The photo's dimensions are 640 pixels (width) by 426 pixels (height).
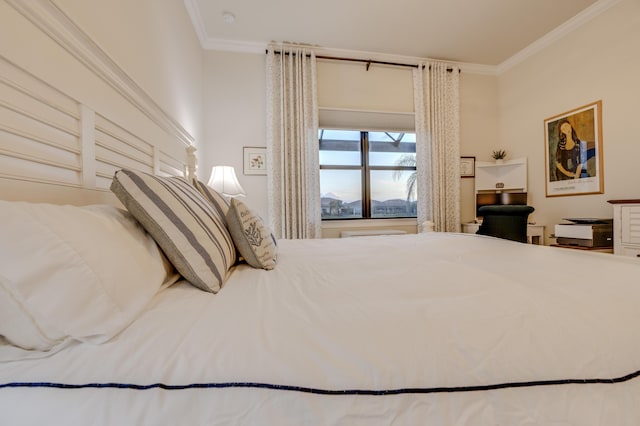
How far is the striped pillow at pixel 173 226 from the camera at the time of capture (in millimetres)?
700

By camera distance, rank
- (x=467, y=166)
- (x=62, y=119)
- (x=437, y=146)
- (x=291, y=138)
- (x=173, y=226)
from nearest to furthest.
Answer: (x=173, y=226) → (x=62, y=119) → (x=291, y=138) → (x=437, y=146) → (x=467, y=166)

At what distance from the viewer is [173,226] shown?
0.72 m

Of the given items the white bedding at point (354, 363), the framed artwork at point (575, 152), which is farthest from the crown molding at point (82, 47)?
the framed artwork at point (575, 152)

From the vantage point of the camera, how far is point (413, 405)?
0.40 meters

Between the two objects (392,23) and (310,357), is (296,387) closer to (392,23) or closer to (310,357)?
(310,357)

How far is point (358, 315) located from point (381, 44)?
3404 millimetres

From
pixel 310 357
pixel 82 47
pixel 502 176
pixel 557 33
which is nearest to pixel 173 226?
pixel 310 357

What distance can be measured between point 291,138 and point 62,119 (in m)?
2.26

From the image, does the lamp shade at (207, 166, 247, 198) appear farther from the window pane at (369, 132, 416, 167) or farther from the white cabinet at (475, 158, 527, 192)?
the white cabinet at (475, 158, 527, 192)

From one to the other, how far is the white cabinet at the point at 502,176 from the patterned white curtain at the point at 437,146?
47 cm

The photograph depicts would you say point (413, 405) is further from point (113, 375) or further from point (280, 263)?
point (280, 263)

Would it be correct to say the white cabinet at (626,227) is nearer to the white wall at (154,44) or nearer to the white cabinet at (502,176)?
the white cabinet at (502,176)

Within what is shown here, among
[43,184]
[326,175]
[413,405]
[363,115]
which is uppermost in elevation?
[363,115]

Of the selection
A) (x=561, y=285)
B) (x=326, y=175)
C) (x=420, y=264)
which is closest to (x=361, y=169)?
(x=326, y=175)
